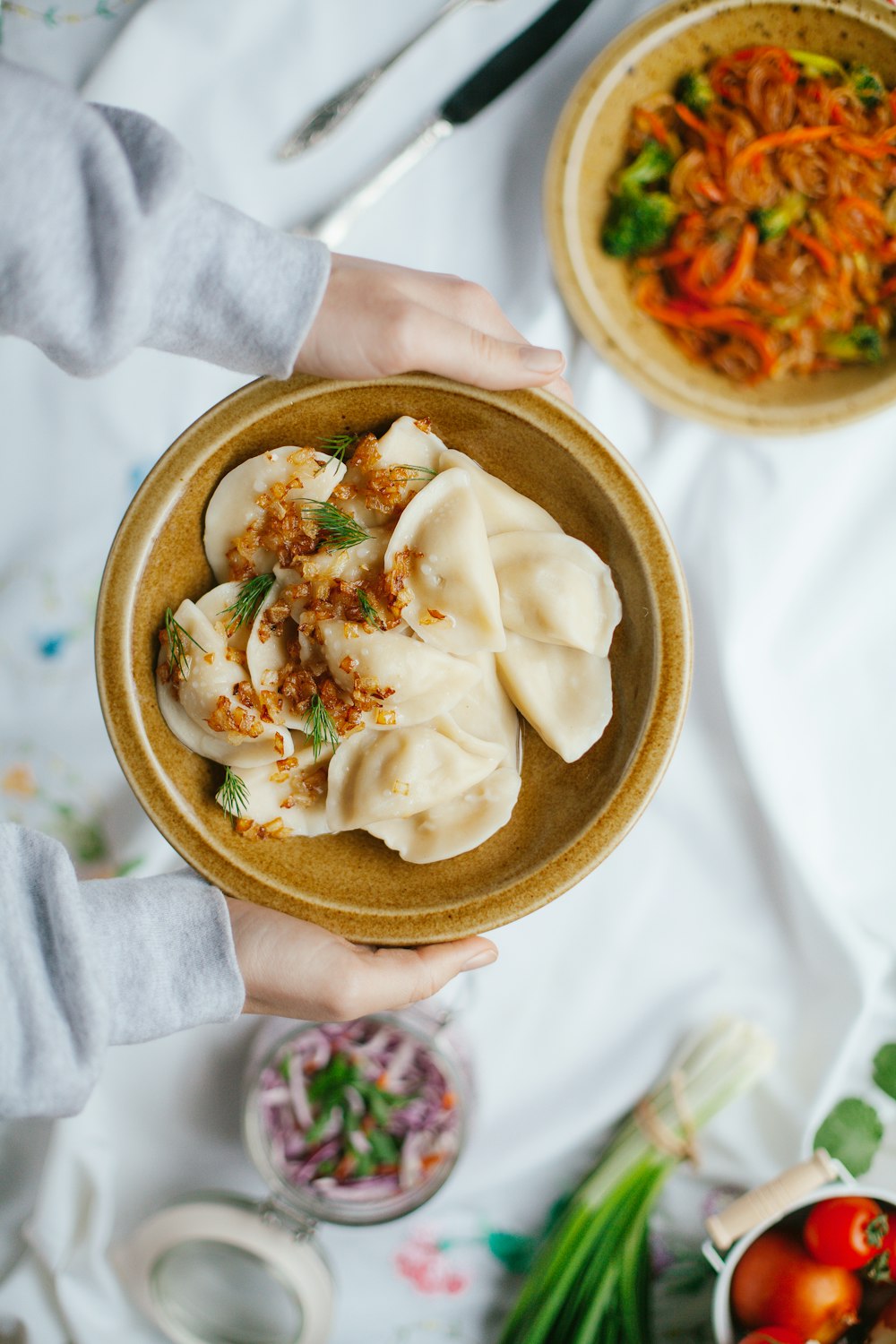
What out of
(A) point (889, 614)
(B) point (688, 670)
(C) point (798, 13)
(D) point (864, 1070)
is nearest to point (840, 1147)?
(D) point (864, 1070)

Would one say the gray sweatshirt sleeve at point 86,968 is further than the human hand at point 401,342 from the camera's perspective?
No

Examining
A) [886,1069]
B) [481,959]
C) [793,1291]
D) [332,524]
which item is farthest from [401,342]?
[793,1291]

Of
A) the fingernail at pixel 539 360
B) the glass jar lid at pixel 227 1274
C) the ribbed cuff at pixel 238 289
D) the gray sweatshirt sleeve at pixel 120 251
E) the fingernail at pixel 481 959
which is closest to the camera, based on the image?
the gray sweatshirt sleeve at pixel 120 251

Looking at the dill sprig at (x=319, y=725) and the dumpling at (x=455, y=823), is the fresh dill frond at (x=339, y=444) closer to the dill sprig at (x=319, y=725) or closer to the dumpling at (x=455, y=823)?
the dill sprig at (x=319, y=725)

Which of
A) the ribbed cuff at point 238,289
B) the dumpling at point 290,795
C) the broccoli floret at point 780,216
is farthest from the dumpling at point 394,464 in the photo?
the broccoli floret at point 780,216

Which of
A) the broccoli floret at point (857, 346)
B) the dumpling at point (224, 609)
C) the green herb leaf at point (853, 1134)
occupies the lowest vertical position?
the green herb leaf at point (853, 1134)

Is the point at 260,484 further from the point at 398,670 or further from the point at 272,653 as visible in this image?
the point at 398,670
